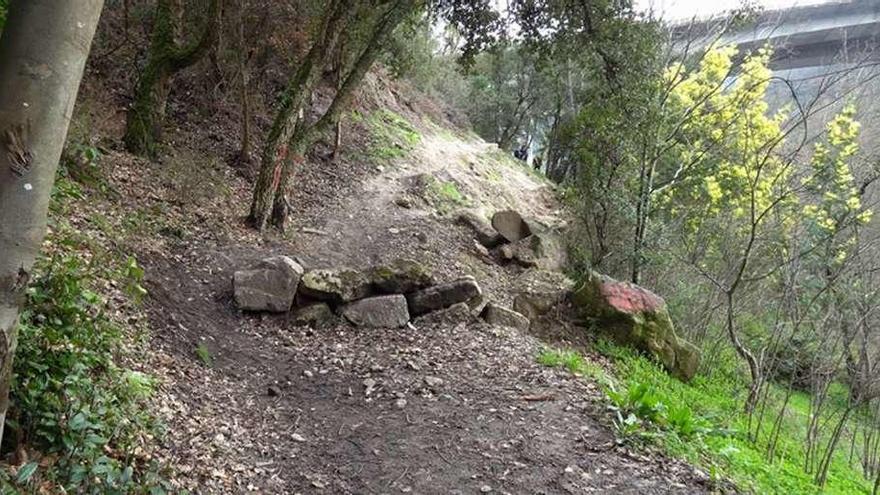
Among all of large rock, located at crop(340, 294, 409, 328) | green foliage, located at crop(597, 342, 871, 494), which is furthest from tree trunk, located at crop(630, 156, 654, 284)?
large rock, located at crop(340, 294, 409, 328)

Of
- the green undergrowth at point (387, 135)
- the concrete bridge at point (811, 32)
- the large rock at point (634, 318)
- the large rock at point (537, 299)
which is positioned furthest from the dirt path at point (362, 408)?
the concrete bridge at point (811, 32)

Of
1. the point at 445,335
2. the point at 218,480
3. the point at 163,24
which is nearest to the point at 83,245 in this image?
the point at 218,480

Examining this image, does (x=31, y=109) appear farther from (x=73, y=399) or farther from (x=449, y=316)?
(x=449, y=316)

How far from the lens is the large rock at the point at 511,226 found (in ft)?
46.0

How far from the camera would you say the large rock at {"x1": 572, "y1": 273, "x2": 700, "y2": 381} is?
962 centimetres

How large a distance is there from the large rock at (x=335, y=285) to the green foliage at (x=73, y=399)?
3200 mm

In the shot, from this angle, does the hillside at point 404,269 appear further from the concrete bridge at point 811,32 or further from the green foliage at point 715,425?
the concrete bridge at point 811,32

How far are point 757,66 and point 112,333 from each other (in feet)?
43.2

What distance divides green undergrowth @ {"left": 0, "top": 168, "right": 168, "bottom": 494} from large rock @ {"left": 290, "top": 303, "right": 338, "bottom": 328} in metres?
2.53

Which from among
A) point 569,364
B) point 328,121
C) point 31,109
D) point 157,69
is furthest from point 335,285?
point 31,109

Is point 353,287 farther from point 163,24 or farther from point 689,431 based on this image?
→ point 163,24

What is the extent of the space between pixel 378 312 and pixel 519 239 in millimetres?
7162

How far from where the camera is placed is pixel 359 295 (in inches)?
300

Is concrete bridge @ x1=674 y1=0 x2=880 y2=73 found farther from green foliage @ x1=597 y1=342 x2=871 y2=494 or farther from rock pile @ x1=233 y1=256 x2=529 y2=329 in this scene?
rock pile @ x1=233 y1=256 x2=529 y2=329
